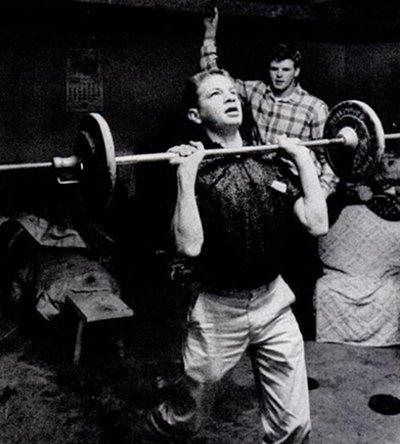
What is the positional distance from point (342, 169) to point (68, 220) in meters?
2.86

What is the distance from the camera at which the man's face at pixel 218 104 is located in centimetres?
280

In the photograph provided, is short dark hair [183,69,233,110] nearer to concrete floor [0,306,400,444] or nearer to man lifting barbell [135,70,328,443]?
man lifting barbell [135,70,328,443]

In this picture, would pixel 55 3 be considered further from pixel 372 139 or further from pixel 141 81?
pixel 372 139

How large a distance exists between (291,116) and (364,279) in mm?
1587

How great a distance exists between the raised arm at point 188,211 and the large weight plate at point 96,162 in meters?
0.33

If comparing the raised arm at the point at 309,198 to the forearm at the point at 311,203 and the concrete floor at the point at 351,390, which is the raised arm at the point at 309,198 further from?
the concrete floor at the point at 351,390

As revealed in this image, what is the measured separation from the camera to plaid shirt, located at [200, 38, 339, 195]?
16.8ft

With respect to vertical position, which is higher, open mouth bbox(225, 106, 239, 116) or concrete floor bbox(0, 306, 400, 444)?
open mouth bbox(225, 106, 239, 116)

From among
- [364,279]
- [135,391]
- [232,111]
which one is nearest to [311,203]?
[232,111]

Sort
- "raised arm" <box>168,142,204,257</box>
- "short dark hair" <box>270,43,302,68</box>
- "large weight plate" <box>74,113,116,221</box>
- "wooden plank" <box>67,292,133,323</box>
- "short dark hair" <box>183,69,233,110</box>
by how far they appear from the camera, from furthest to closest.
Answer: "short dark hair" <box>270,43,302,68</box>, "wooden plank" <box>67,292,133,323</box>, "short dark hair" <box>183,69,233,110</box>, "raised arm" <box>168,142,204,257</box>, "large weight plate" <box>74,113,116,221</box>

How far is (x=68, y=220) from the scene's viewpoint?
5.30 metres

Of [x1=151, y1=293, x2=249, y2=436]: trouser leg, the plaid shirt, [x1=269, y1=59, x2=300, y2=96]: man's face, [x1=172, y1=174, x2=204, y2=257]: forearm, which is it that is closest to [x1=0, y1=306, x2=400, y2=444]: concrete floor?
[x1=151, y1=293, x2=249, y2=436]: trouser leg

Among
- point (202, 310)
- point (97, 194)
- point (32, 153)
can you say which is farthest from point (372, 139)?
point (32, 153)

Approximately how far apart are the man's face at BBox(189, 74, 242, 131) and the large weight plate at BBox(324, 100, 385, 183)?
2.41 feet
